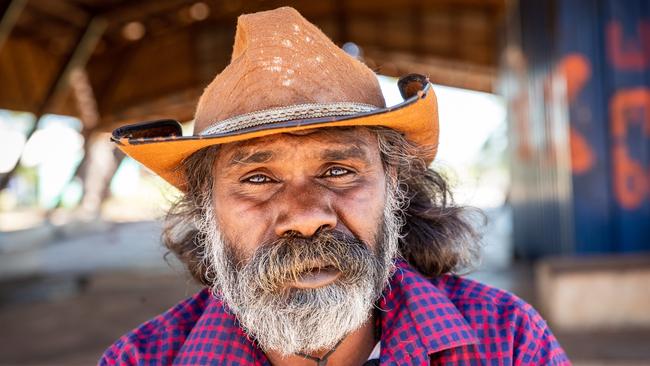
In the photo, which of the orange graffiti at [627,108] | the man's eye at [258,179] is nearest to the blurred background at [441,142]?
the orange graffiti at [627,108]

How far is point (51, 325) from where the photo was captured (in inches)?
231

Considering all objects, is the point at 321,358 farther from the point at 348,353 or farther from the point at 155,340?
the point at 155,340

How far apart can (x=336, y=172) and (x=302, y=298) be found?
1.07 ft

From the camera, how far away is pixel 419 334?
5.39 feet

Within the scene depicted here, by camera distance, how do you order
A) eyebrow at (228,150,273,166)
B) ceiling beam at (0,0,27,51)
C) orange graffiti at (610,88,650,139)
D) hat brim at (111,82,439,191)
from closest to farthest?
hat brim at (111,82,439,191) → eyebrow at (228,150,273,166) → orange graffiti at (610,88,650,139) → ceiling beam at (0,0,27,51)

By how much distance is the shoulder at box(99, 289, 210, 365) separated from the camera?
5.50 feet

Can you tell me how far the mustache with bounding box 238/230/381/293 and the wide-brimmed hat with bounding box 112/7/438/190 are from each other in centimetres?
26

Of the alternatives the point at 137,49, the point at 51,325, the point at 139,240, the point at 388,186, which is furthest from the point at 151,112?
the point at 388,186

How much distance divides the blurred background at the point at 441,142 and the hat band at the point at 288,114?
0.28m

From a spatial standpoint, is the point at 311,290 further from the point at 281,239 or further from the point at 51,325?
the point at 51,325

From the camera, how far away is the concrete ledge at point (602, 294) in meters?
4.21

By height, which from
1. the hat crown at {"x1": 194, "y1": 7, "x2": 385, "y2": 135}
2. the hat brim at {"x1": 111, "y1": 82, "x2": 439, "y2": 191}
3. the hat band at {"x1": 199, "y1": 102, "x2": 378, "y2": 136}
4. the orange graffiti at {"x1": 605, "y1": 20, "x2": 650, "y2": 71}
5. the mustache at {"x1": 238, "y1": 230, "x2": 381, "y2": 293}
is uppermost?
the orange graffiti at {"x1": 605, "y1": 20, "x2": 650, "y2": 71}

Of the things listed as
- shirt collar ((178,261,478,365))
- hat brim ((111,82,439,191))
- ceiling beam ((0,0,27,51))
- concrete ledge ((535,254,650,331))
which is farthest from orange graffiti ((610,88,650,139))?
ceiling beam ((0,0,27,51))

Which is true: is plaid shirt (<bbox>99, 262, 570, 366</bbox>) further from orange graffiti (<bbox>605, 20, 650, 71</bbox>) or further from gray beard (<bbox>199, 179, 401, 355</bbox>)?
orange graffiti (<bbox>605, 20, 650, 71</bbox>)
